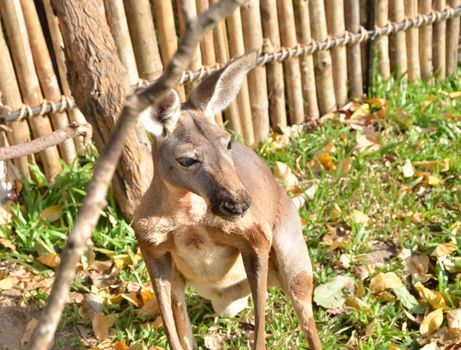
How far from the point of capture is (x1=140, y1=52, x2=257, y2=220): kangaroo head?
9.11ft

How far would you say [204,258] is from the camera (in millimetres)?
3273

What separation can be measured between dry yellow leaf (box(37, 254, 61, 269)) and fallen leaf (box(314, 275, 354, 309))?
1.64 m

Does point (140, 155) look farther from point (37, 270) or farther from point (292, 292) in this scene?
point (292, 292)

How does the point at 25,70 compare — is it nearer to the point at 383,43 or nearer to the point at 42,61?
the point at 42,61

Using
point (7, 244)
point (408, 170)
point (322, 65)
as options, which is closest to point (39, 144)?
point (7, 244)

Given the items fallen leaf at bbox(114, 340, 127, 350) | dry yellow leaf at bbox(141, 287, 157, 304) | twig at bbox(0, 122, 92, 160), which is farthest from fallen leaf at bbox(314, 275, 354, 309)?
twig at bbox(0, 122, 92, 160)

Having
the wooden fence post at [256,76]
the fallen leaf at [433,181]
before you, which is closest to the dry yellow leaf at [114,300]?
the wooden fence post at [256,76]

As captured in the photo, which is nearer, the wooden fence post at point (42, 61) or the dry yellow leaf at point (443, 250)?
the dry yellow leaf at point (443, 250)

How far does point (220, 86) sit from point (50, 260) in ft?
5.97

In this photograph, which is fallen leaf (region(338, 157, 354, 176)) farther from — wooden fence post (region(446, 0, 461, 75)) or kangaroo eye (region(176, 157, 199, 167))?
kangaroo eye (region(176, 157, 199, 167))

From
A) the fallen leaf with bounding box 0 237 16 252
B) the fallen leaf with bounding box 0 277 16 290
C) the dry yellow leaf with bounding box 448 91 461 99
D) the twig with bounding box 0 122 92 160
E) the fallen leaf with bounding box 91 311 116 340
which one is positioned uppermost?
the twig with bounding box 0 122 92 160

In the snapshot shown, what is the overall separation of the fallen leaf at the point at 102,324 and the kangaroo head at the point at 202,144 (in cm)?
117

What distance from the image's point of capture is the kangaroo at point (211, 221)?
9.55ft

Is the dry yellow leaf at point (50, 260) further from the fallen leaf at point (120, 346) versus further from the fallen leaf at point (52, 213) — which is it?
the fallen leaf at point (120, 346)
